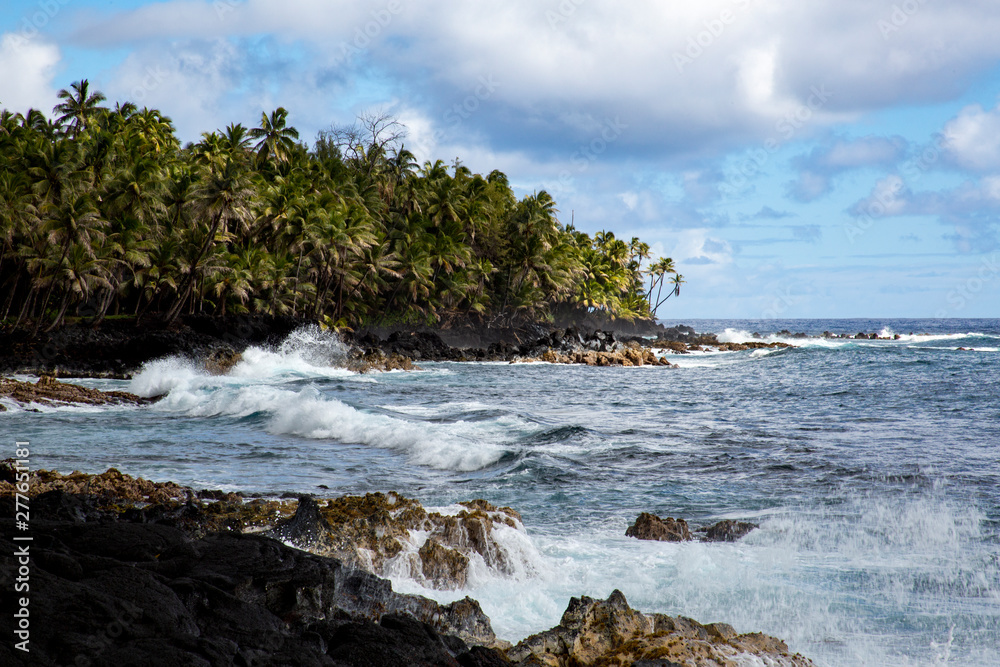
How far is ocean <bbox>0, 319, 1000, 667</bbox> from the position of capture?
5.49 meters

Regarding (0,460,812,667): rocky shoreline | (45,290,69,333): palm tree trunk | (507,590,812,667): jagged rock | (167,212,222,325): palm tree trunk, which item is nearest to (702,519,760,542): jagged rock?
(0,460,812,667): rocky shoreline

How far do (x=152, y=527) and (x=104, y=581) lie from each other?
1.28 m

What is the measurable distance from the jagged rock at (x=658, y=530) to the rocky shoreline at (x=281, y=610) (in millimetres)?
1631

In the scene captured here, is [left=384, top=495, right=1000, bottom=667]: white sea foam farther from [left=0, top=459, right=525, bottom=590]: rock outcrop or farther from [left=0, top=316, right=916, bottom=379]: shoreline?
[left=0, top=316, right=916, bottom=379]: shoreline

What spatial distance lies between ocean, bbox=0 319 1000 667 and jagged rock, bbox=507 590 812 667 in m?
0.66

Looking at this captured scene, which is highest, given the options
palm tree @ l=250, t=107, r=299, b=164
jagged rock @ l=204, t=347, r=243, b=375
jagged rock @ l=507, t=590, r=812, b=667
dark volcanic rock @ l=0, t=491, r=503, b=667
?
palm tree @ l=250, t=107, r=299, b=164

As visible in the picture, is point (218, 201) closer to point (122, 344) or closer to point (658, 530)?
point (122, 344)

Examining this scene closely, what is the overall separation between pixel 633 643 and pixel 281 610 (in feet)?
6.92

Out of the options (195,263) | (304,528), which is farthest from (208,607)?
(195,263)

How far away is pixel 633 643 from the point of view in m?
4.17

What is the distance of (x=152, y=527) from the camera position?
4973 mm

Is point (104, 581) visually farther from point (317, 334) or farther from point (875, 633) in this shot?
point (317, 334)

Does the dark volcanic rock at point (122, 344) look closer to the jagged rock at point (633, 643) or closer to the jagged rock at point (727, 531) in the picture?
the jagged rock at point (727, 531)

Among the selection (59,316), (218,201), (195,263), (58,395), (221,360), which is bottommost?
(58,395)
